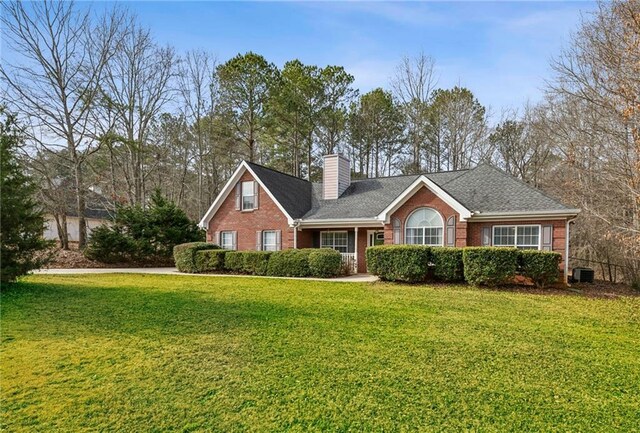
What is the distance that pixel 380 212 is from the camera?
17.2 metres

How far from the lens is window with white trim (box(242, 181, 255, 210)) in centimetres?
1986

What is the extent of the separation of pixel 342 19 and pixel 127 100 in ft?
71.5

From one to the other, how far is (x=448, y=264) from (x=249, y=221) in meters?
11.1

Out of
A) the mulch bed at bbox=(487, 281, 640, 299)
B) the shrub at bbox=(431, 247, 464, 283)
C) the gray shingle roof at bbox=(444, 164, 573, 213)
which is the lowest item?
the mulch bed at bbox=(487, 281, 640, 299)

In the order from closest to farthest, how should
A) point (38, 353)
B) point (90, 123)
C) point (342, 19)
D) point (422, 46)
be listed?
1. point (38, 353)
2. point (342, 19)
3. point (90, 123)
4. point (422, 46)

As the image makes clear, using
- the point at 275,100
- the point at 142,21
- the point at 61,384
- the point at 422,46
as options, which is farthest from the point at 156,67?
the point at 61,384

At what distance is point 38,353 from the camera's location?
17.0 ft

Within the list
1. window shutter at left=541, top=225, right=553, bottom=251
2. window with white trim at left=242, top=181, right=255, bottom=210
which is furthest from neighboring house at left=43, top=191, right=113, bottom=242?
window shutter at left=541, top=225, right=553, bottom=251

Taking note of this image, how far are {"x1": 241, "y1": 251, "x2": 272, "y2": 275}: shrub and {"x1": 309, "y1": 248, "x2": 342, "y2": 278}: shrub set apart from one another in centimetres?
217

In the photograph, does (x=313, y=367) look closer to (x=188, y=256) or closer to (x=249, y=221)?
(x=188, y=256)

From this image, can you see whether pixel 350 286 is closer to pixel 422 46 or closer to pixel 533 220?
pixel 533 220

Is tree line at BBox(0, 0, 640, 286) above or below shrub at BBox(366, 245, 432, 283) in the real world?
above

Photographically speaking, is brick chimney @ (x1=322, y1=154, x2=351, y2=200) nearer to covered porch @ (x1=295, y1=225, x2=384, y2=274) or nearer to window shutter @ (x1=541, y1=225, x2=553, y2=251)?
covered porch @ (x1=295, y1=225, x2=384, y2=274)

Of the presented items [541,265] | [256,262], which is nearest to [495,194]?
[541,265]
